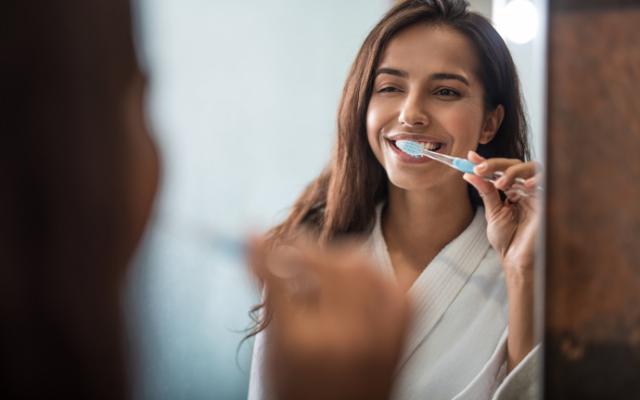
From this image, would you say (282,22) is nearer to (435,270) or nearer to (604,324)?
(435,270)

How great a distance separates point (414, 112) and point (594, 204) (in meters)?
0.21

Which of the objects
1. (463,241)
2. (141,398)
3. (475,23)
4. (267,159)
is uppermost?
(475,23)

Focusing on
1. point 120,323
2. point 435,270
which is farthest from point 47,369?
point 435,270

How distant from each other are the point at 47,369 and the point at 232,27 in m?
0.39

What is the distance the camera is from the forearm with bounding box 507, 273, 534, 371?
2.22ft

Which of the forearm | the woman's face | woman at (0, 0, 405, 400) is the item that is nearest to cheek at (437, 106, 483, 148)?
the woman's face

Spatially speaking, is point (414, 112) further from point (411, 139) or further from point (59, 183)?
point (59, 183)

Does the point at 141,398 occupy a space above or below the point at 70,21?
below

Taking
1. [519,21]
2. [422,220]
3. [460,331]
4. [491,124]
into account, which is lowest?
[460,331]

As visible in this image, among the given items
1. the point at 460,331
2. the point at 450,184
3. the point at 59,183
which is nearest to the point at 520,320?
the point at 460,331

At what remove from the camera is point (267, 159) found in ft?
2.17

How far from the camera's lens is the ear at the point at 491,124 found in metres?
0.69

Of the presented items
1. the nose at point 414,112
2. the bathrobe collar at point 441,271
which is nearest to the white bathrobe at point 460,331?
the bathrobe collar at point 441,271

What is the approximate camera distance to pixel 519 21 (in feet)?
2.24
